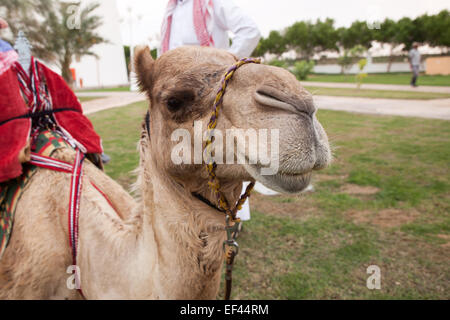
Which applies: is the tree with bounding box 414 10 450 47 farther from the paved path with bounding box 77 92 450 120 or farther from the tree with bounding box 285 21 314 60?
the paved path with bounding box 77 92 450 120

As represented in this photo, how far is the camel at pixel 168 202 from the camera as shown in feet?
3.63

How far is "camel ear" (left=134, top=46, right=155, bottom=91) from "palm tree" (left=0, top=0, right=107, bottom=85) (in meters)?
17.3

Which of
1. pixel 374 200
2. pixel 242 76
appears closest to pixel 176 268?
pixel 242 76

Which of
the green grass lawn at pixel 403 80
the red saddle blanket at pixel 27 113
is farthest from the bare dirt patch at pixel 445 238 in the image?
the green grass lawn at pixel 403 80

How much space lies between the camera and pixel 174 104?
1.41 m

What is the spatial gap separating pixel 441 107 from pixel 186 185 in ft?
38.4

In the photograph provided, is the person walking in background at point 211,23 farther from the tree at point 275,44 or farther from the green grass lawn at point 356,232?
the tree at point 275,44

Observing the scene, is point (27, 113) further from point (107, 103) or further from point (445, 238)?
point (107, 103)

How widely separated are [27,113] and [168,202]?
56.2 inches

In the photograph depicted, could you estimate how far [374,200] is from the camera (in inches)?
182

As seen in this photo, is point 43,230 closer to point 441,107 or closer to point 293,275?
point 293,275

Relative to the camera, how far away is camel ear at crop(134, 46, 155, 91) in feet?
5.28

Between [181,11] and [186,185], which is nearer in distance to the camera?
[186,185]
